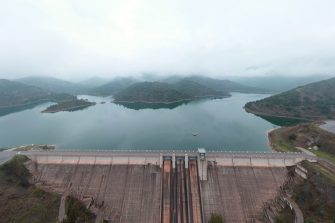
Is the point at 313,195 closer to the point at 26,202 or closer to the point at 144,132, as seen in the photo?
the point at 26,202

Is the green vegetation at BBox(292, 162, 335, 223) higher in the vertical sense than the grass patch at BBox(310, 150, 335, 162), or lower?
lower

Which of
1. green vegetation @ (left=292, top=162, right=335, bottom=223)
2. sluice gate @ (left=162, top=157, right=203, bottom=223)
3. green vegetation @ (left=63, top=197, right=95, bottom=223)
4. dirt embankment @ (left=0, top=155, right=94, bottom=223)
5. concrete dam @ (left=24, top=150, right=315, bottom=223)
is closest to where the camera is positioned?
dirt embankment @ (left=0, top=155, right=94, bottom=223)

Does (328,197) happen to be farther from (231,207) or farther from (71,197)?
(71,197)

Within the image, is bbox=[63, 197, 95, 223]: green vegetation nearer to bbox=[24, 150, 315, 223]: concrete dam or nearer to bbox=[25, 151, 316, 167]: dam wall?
bbox=[24, 150, 315, 223]: concrete dam

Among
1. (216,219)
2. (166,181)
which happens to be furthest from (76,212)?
(216,219)

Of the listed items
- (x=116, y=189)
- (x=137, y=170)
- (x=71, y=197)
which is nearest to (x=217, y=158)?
(x=137, y=170)

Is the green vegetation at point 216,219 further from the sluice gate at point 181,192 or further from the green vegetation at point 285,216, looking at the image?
the green vegetation at point 285,216

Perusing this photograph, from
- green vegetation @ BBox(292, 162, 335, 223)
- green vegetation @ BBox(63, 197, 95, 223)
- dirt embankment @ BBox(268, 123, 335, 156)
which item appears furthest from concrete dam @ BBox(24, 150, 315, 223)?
dirt embankment @ BBox(268, 123, 335, 156)
